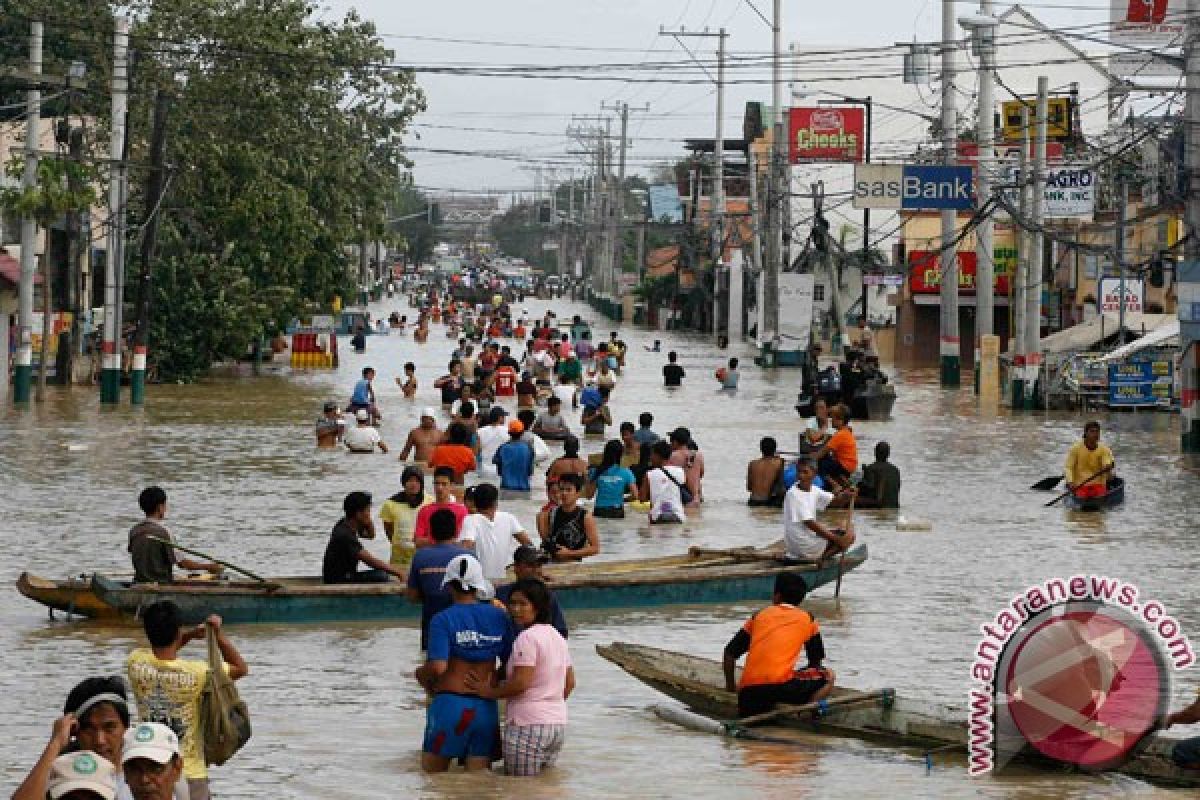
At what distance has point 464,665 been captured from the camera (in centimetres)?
1215

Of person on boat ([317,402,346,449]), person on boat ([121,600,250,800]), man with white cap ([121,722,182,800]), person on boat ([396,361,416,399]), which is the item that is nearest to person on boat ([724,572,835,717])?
person on boat ([121,600,250,800])

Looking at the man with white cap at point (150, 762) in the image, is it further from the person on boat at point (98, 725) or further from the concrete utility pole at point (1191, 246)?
the concrete utility pole at point (1191, 246)

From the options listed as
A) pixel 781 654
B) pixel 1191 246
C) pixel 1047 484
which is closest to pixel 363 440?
pixel 1047 484

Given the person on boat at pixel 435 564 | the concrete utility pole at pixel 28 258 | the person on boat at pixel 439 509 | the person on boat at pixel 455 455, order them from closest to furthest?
the person on boat at pixel 435 564
the person on boat at pixel 439 509
the person on boat at pixel 455 455
the concrete utility pole at pixel 28 258

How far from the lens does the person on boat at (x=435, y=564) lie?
14555mm

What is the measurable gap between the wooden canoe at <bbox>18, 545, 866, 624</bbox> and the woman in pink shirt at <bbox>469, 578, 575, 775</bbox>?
4.47m

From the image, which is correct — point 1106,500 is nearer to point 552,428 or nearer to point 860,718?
point 552,428

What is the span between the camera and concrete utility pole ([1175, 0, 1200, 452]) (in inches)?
1432

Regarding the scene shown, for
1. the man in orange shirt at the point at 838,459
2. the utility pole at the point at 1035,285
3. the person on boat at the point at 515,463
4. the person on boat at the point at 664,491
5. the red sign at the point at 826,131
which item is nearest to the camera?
the person on boat at the point at 664,491

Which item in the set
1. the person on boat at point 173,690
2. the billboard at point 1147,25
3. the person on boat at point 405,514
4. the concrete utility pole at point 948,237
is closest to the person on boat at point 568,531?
the person on boat at point 405,514

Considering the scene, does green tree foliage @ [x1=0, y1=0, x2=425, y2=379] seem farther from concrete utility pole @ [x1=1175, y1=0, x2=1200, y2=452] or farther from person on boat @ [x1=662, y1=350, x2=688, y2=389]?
concrete utility pole @ [x1=1175, y1=0, x2=1200, y2=452]

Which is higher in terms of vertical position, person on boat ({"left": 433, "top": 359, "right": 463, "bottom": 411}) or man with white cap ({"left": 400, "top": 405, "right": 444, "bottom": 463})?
person on boat ({"left": 433, "top": 359, "right": 463, "bottom": 411})

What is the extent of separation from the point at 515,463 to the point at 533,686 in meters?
16.6

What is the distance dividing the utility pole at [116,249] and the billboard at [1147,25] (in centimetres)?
1853
